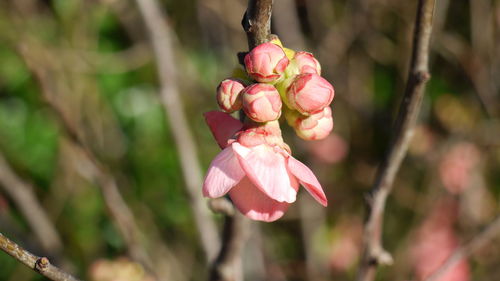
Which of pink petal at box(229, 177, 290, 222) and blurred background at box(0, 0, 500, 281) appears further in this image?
blurred background at box(0, 0, 500, 281)

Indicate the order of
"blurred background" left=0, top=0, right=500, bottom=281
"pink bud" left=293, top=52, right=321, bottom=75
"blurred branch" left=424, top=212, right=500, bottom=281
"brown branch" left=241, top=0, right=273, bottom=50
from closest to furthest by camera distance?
1. "brown branch" left=241, top=0, right=273, bottom=50
2. "pink bud" left=293, top=52, right=321, bottom=75
3. "blurred branch" left=424, top=212, right=500, bottom=281
4. "blurred background" left=0, top=0, right=500, bottom=281

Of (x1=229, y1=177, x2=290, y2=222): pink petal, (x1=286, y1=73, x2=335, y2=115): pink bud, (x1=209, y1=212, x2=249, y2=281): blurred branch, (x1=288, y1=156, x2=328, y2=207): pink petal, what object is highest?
(x1=286, y1=73, x2=335, y2=115): pink bud

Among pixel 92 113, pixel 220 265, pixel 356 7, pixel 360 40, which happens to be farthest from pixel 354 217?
pixel 220 265

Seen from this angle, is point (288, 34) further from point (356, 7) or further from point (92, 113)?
point (92, 113)

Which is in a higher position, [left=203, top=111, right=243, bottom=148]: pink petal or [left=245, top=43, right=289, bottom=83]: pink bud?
[left=245, top=43, right=289, bottom=83]: pink bud

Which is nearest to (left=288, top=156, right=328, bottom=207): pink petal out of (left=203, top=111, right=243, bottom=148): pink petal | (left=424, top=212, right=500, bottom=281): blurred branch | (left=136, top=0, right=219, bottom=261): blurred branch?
(left=203, top=111, right=243, bottom=148): pink petal

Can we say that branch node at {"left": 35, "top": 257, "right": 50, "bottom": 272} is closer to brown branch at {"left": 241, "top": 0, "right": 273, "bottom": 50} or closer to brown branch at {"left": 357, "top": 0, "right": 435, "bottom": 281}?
brown branch at {"left": 241, "top": 0, "right": 273, "bottom": 50}

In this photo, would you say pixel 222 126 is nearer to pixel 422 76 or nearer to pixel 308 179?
pixel 308 179
